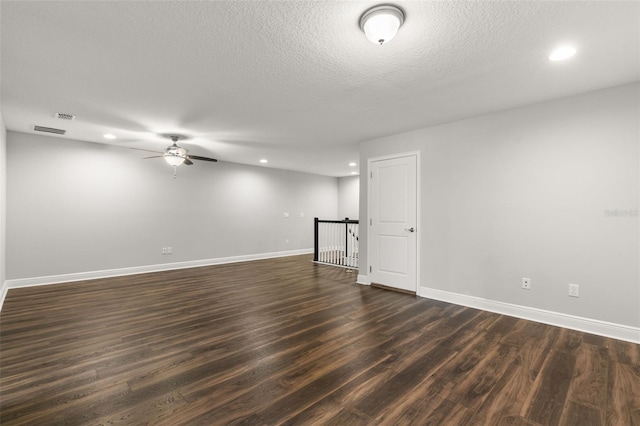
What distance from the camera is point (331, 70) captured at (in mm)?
2721

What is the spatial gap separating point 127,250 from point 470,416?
6468mm

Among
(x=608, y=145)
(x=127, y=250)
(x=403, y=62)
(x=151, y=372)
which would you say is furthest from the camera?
(x=127, y=250)

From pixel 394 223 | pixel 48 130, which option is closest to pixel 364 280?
pixel 394 223

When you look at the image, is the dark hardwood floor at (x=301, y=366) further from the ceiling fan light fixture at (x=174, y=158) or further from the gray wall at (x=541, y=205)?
the ceiling fan light fixture at (x=174, y=158)

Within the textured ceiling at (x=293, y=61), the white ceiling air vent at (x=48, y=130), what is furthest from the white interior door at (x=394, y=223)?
the white ceiling air vent at (x=48, y=130)

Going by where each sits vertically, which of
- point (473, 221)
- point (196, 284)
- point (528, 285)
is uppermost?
point (473, 221)

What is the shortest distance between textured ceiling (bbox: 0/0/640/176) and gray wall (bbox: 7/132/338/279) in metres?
1.17

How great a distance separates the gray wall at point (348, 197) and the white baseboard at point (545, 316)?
228 inches

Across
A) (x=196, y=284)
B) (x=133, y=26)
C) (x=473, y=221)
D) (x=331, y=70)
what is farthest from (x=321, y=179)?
(x=133, y=26)

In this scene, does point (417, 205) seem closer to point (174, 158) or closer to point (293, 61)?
point (293, 61)

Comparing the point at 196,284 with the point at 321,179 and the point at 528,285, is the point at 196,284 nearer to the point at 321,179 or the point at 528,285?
the point at 528,285

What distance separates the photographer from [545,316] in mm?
3350

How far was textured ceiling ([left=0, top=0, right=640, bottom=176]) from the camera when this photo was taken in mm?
1941

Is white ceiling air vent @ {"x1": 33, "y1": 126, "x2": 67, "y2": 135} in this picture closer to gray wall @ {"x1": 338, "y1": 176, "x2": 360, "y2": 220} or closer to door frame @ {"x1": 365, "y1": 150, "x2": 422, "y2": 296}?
door frame @ {"x1": 365, "y1": 150, "x2": 422, "y2": 296}
